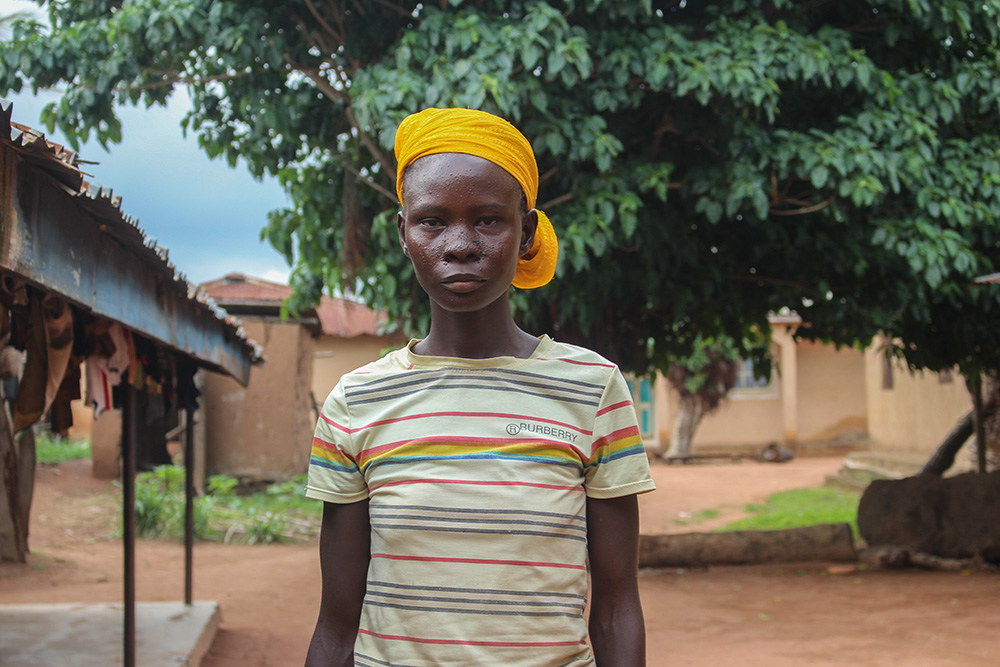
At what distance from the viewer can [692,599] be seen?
290 inches

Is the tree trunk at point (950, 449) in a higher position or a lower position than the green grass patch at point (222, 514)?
higher

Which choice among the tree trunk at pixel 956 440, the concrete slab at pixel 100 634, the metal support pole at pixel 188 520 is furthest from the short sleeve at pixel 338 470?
the tree trunk at pixel 956 440

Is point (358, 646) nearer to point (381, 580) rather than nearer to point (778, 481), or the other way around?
point (381, 580)

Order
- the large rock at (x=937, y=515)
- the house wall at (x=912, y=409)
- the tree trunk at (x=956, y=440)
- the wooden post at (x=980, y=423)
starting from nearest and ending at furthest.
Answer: the large rock at (x=937, y=515) → the wooden post at (x=980, y=423) → the tree trunk at (x=956, y=440) → the house wall at (x=912, y=409)

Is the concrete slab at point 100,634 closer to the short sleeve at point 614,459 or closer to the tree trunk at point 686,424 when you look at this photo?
the short sleeve at point 614,459

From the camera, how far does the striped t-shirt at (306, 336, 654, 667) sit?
4.22ft

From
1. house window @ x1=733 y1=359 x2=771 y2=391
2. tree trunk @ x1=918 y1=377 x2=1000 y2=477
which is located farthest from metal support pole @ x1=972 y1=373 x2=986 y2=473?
house window @ x1=733 y1=359 x2=771 y2=391

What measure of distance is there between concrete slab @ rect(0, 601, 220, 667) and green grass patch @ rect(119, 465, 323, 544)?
3851mm

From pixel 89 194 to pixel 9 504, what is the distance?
7.36m

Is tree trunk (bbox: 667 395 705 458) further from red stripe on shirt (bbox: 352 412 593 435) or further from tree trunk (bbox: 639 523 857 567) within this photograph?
red stripe on shirt (bbox: 352 412 593 435)

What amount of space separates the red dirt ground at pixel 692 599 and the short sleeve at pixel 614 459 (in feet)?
14.9

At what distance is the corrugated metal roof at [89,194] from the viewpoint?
1.99 metres

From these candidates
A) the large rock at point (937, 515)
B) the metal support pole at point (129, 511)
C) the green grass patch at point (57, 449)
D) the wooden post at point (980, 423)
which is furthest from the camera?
the green grass patch at point (57, 449)

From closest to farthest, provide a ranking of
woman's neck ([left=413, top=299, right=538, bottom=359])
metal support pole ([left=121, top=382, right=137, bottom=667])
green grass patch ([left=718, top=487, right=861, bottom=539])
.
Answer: woman's neck ([left=413, top=299, right=538, bottom=359]) → metal support pole ([left=121, top=382, right=137, bottom=667]) → green grass patch ([left=718, top=487, right=861, bottom=539])
